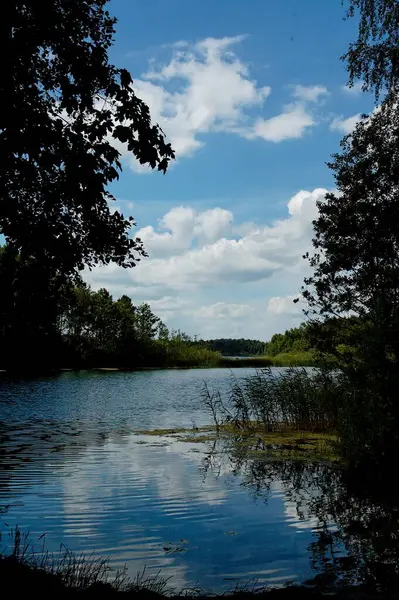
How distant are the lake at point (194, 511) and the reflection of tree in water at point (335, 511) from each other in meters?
0.02

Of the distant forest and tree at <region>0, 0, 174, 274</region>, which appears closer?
tree at <region>0, 0, 174, 274</region>

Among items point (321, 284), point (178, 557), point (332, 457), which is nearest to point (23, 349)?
point (321, 284)

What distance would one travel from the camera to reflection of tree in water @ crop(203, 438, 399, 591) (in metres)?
6.15

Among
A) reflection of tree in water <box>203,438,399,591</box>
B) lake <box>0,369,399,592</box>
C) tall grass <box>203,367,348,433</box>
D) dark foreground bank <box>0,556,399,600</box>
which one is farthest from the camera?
tall grass <box>203,367,348,433</box>

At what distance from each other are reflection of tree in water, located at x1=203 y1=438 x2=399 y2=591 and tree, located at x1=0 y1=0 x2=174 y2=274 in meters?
5.50

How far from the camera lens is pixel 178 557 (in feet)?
22.4

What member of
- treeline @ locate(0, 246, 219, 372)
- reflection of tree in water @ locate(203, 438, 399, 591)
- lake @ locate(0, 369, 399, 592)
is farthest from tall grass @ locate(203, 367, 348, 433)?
treeline @ locate(0, 246, 219, 372)

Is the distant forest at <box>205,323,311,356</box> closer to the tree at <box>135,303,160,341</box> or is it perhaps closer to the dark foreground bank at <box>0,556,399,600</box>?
the tree at <box>135,303,160,341</box>

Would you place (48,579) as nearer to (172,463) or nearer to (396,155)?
(172,463)

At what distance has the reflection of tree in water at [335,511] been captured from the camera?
6.15 meters

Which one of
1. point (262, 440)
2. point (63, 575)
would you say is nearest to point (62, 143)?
point (63, 575)

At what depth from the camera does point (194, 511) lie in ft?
30.0

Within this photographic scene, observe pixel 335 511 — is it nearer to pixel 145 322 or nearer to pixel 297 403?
pixel 297 403

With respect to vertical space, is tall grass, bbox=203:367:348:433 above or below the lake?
above
